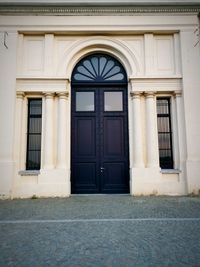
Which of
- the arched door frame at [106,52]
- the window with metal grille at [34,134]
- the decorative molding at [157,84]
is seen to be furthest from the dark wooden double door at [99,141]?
the window with metal grille at [34,134]

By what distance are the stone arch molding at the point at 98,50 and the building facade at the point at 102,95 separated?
0.13ft

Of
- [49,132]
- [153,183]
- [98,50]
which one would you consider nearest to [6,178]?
[49,132]

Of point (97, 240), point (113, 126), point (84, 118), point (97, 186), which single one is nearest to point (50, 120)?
point (84, 118)

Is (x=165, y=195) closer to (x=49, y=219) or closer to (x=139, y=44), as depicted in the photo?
(x=49, y=219)

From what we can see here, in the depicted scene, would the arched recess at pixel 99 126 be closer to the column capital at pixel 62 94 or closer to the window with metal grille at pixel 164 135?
the column capital at pixel 62 94

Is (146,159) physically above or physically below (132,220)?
above

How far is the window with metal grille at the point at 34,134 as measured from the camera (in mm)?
7969

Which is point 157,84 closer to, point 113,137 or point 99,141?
point 113,137

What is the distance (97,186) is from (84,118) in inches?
103

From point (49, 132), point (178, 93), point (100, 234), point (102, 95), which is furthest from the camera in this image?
point (102, 95)

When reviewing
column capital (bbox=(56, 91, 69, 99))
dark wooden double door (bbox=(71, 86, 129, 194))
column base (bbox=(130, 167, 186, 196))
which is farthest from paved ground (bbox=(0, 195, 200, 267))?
column capital (bbox=(56, 91, 69, 99))

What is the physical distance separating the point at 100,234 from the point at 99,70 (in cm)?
644

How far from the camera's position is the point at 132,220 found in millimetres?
4520

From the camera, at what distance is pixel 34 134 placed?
8.10 metres
